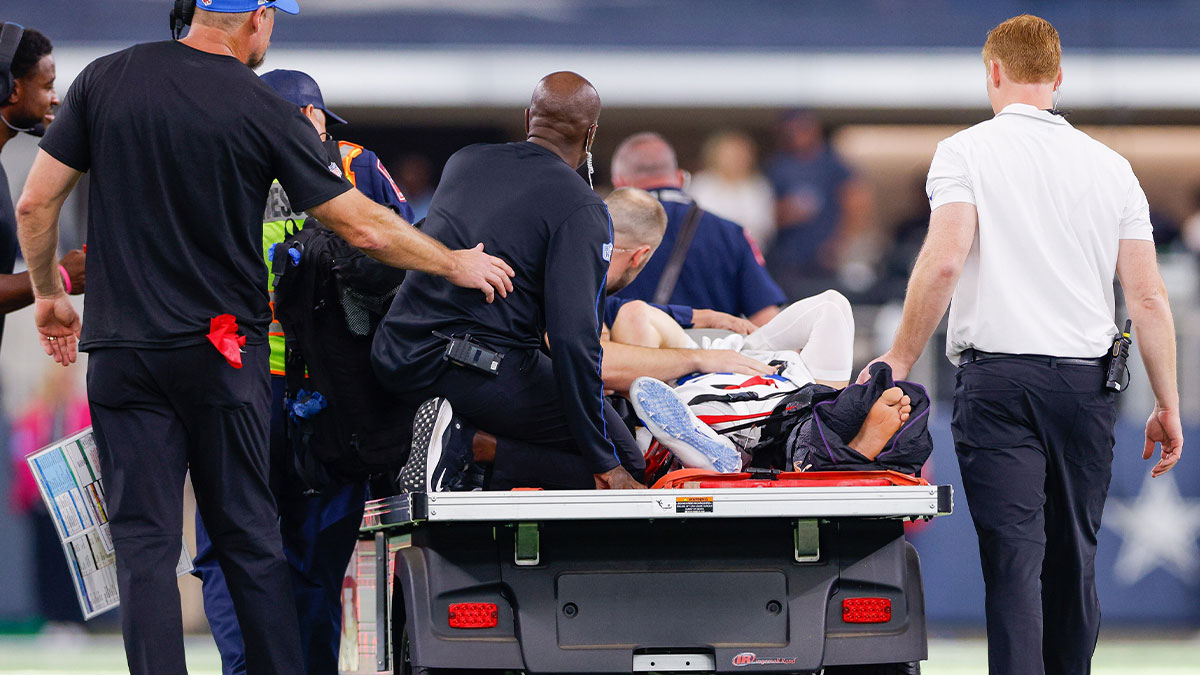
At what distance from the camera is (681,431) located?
4.32m

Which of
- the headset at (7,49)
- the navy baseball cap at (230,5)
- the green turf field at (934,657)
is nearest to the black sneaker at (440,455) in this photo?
the navy baseball cap at (230,5)

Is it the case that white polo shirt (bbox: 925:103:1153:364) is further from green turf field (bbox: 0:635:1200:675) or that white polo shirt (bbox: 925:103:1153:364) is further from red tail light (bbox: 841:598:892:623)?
green turf field (bbox: 0:635:1200:675)

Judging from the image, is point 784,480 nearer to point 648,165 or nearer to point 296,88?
point 296,88

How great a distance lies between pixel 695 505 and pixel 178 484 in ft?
4.63

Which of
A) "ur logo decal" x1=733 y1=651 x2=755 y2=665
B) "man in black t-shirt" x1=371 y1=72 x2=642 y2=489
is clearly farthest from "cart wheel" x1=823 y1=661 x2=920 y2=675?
"man in black t-shirt" x1=371 y1=72 x2=642 y2=489

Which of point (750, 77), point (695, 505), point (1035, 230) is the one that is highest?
point (750, 77)

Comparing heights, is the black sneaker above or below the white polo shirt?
below

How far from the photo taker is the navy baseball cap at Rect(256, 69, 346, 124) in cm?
506

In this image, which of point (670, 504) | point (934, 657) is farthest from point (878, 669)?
point (934, 657)

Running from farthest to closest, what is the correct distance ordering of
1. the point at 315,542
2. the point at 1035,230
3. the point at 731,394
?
1. the point at 315,542
2. the point at 731,394
3. the point at 1035,230

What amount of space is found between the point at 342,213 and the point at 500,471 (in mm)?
859

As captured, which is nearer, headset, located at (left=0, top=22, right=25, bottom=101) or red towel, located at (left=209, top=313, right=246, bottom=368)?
red towel, located at (left=209, top=313, right=246, bottom=368)

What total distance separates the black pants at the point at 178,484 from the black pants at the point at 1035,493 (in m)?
2.00

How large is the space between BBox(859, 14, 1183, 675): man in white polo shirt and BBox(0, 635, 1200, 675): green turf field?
3.15m
